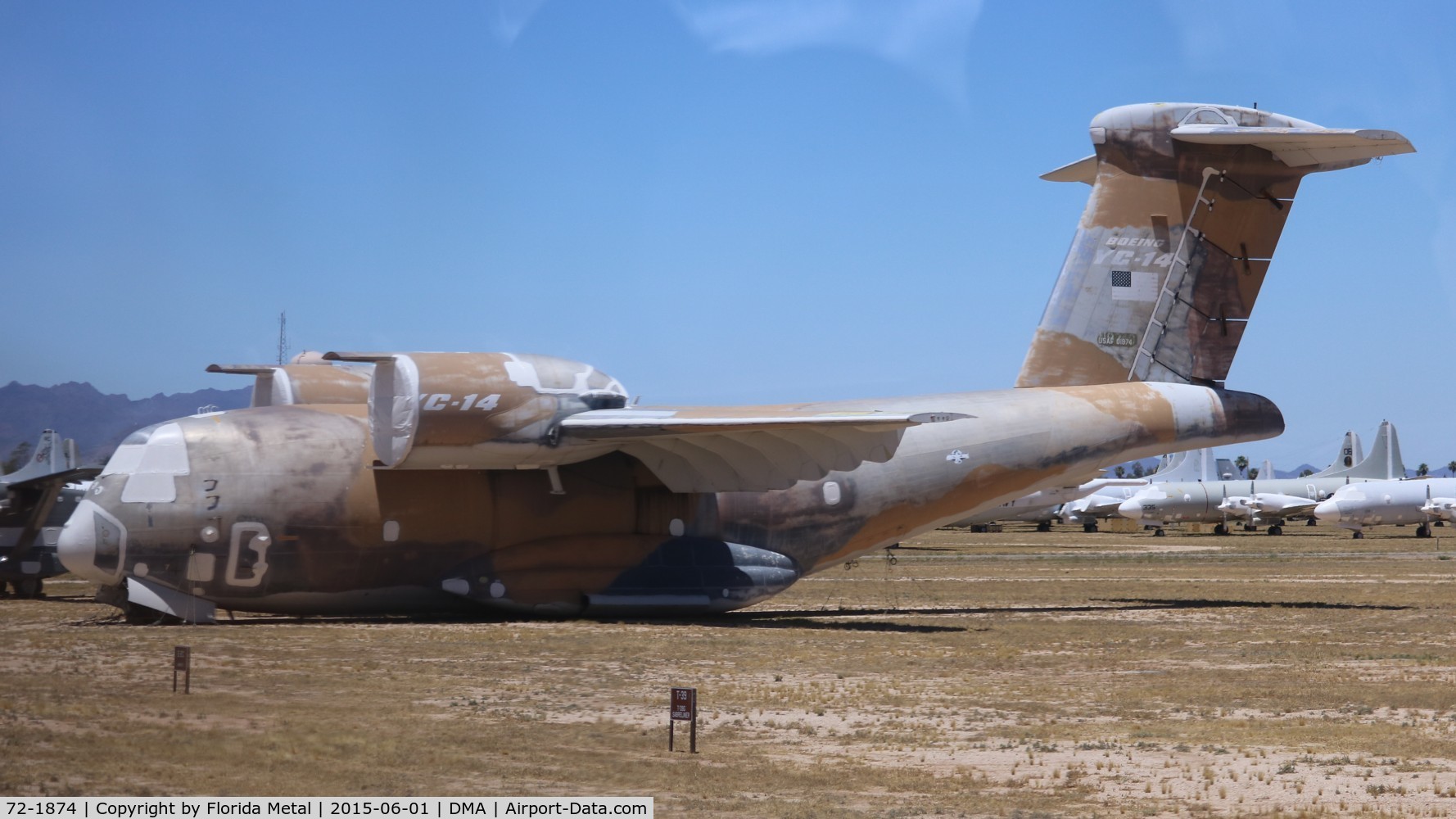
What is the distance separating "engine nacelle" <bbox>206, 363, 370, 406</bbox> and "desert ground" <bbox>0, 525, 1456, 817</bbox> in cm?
365

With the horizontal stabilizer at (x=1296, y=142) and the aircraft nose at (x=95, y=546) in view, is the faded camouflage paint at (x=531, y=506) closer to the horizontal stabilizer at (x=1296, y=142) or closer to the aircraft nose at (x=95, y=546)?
the aircraft nose at (x=95, y=546)

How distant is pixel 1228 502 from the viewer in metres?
80.8

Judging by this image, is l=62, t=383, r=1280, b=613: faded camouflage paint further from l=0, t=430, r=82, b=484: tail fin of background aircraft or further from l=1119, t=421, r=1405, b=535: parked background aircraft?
l=1119, t=421, r=1405, b=535: parked background aircraft

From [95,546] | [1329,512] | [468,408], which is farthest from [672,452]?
[1329,512]

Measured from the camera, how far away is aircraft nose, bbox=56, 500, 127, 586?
19312mm

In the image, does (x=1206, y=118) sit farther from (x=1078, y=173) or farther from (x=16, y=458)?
(x=16, y=458)

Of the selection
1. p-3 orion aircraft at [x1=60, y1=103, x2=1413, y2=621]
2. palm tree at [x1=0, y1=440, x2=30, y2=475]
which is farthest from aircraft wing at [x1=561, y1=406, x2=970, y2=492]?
palm tree at [x1=0, y1=440, x2=30, y2=475]

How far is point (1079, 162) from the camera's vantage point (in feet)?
87.0

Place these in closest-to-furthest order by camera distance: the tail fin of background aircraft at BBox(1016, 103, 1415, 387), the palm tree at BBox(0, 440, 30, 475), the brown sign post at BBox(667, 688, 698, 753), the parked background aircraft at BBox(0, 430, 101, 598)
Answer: the brown sign post at BBox(667, 688, 698, 753) < the palm tree at BBox(0, 440, 30, 475) < the tail fin of background aircraft at BBox(1016, 103, 1415, 387) < the parked background aircraft at BBox(0, 430, 101, 598)

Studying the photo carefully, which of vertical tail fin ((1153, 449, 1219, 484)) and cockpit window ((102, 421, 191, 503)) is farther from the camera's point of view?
vertical tail fin ((1153, 449, 1219, 484))

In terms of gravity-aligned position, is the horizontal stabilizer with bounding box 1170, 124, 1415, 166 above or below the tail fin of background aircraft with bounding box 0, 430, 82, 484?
above

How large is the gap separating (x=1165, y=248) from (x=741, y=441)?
29.4ft

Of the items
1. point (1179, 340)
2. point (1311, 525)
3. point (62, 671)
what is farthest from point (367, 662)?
point (1311, 525)

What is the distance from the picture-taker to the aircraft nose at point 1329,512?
240ft
